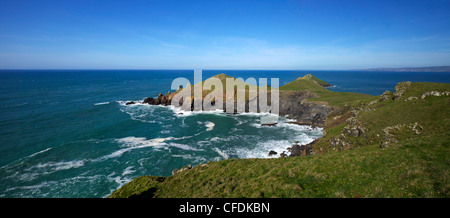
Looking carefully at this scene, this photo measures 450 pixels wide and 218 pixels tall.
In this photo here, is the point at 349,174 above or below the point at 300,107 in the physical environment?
below

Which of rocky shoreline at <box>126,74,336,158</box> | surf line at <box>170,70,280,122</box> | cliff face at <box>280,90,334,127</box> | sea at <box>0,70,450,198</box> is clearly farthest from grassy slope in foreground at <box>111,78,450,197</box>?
surf line at <box>170,70,280,122</box>

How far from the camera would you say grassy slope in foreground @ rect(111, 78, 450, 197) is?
1497 centimetres

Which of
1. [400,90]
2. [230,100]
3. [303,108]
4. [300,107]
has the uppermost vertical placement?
[400,90]

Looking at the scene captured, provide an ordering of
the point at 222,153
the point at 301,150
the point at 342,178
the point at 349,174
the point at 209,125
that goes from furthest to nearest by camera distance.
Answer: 1. the point at 209,125
2. the point at 222,153
3. the point at 301,150
4. the point at 349,174
5. the point at 342,178

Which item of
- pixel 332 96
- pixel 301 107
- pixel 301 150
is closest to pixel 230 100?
pixel 301 107

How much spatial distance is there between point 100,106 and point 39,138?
41.6 meters

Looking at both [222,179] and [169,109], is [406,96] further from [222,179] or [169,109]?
[169,109]

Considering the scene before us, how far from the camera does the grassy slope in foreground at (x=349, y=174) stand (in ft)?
49.1

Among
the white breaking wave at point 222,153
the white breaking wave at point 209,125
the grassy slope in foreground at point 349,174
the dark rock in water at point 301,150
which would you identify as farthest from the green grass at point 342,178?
the white breaking wave at point 209,125

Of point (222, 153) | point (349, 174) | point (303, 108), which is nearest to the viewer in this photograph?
point (349, 174)

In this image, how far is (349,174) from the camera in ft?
58.3

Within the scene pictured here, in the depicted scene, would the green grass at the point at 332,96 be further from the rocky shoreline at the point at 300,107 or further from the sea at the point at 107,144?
the sea at the point at 107,144

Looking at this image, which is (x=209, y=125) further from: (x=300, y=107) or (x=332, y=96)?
(x=332, y=96)
